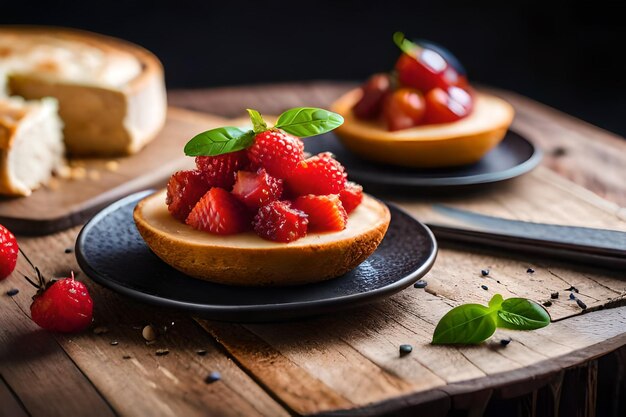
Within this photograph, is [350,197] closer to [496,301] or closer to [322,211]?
[322,211]

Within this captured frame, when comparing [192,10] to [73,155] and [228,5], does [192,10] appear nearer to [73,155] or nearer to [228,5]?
[228,5]

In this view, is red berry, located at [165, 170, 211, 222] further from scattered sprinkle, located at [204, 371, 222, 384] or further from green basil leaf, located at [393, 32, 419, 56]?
green basil leaf, located at [393, 32, 419, 56]

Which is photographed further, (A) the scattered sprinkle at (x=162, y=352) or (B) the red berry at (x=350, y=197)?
(B) the red berry at (x=350, y=197)

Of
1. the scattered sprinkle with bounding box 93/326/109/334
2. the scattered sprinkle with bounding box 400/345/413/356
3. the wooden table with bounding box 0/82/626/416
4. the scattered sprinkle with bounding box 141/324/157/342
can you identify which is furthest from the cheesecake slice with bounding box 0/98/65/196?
the scattered sprinkle with bounding box 400/345/413/356

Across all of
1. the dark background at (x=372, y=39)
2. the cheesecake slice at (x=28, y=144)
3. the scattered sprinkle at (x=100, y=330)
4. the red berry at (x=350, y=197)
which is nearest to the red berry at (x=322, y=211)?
the red berry at (x=350, y=197)

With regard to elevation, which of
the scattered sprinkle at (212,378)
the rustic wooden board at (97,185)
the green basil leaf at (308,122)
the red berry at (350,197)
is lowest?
the rustic wooden board at (97,185)

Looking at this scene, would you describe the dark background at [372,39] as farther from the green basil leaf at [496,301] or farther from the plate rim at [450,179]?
the green basil leaf at [496,301]

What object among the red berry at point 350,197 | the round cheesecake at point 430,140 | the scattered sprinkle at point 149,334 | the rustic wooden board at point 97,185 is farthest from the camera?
the round cheesecake at point 430,140

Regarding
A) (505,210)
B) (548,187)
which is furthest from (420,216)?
(548,187)
